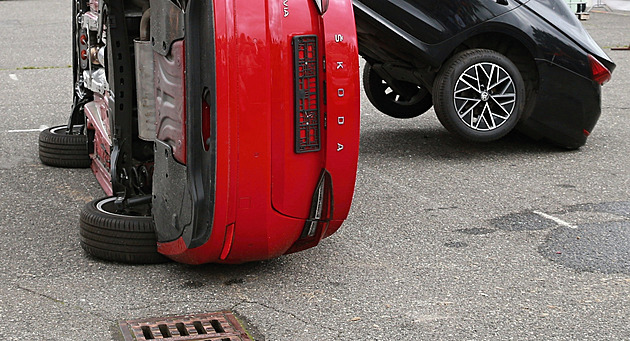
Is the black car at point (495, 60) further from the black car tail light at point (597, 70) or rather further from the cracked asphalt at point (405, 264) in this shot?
the cracked asphalt at point (405, 264)

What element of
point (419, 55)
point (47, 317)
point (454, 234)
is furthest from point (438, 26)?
point (47, 317)

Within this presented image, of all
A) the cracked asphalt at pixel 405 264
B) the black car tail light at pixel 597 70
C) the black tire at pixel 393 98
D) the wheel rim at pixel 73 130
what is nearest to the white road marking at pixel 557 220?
the cracked asphalt at pixel 405 264

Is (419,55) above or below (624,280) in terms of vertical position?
above

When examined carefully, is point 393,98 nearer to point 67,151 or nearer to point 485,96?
point 485,96

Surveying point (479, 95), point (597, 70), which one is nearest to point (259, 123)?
point (479, 95)

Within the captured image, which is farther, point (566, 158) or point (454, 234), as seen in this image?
point (566, 158)

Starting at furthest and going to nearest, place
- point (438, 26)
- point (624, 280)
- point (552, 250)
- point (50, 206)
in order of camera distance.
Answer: point (438, 26) < point (50, 206) < point (552, 250) < point (624, 280)

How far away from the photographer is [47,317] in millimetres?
4027

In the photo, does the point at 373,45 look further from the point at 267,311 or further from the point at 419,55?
the point at 267,311

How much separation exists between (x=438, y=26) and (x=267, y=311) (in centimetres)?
356

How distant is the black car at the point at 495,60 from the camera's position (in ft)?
22.9

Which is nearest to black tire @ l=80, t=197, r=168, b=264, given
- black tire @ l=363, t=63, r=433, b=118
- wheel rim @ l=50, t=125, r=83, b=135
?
wheel rim @ l=50, t=125, r=83, b=135

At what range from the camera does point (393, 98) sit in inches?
335

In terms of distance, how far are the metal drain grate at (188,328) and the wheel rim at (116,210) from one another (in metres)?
1.08
